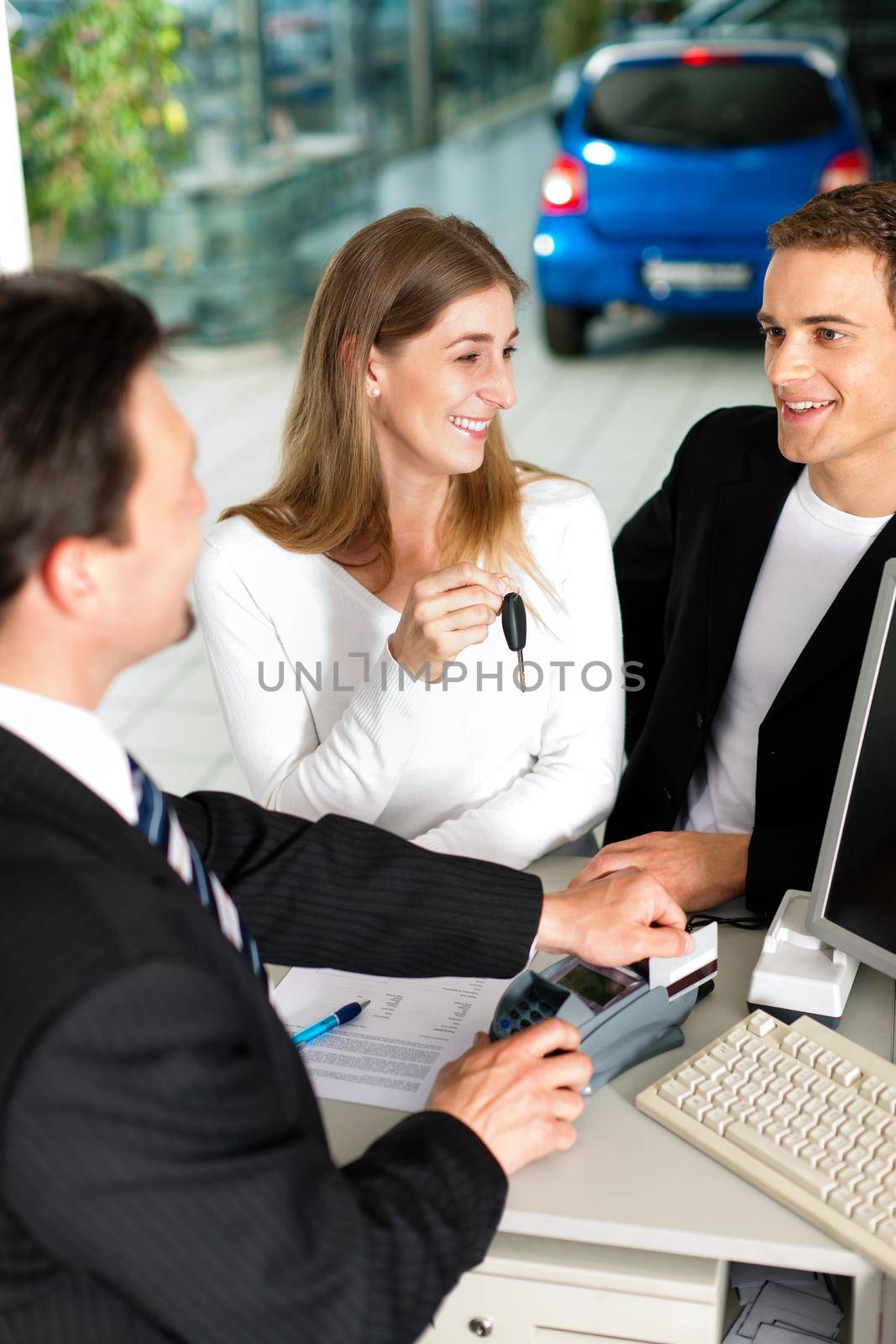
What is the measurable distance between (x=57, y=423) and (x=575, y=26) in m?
14.4

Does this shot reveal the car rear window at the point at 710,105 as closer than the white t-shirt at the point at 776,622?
No

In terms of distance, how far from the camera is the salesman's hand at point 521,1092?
1209 mm

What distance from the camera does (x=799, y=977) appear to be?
1.43 meters

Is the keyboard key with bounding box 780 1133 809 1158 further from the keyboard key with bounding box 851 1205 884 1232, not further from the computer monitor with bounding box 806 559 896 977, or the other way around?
the computer monitor with bounding box 806 559 896 977

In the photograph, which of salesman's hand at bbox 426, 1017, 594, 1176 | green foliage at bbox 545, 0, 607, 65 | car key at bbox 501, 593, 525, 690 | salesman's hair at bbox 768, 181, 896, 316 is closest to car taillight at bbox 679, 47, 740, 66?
salesman's hair at bbox 768, 181, 896, 316

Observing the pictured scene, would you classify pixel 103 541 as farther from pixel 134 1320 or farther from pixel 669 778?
pixel 669 778

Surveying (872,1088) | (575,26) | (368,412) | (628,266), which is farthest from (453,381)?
(575,26)

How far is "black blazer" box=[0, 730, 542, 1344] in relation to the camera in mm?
872

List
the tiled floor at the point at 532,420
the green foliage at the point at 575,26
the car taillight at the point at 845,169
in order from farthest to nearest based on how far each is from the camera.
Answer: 1. the green foliage at the point at 575,26
2. the car taillight at the point at 845,169
3. the tiled floor at the point at 532,420

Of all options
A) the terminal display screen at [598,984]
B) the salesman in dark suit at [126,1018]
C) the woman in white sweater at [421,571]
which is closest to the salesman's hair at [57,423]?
the salesman in dark suit at [126,1018]

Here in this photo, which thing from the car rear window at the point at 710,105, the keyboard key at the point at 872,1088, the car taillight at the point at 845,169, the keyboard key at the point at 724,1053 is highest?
the car rear window at the point at 710,105

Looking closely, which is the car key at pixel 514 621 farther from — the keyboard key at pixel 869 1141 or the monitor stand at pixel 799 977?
the keyboard key at pixel 869 1141

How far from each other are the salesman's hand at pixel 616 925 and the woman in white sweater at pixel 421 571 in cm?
44

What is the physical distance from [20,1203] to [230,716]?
1.16 metres
